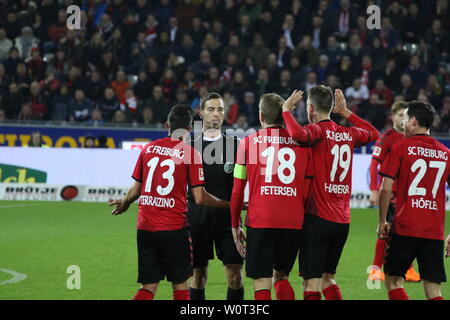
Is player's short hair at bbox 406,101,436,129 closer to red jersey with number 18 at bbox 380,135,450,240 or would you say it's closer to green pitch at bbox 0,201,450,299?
red jersey with number 18 at bbox 380,135,450,240

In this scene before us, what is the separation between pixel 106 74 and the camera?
22.0 m

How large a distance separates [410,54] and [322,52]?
2.51m

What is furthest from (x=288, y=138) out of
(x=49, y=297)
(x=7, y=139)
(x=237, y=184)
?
(x=7, y=139)

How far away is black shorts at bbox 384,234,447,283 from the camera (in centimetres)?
695

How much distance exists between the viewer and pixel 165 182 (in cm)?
682

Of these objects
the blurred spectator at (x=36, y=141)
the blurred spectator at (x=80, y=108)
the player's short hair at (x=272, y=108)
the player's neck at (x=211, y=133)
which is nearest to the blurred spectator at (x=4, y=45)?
the blurred spectator at (x=80, y=108)

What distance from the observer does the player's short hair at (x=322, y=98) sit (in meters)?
6.99

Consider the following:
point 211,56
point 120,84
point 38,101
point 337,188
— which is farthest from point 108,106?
point 337,188

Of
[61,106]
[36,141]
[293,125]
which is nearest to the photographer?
[293,125]

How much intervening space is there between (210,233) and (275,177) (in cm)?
118

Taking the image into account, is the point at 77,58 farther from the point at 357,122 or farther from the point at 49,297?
the point at 357,122

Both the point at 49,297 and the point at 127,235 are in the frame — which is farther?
the point at 127,235

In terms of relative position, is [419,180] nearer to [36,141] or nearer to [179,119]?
[179,119]

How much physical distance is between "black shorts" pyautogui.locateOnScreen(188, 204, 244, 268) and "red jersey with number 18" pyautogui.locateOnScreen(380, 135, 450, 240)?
1.56 metres
